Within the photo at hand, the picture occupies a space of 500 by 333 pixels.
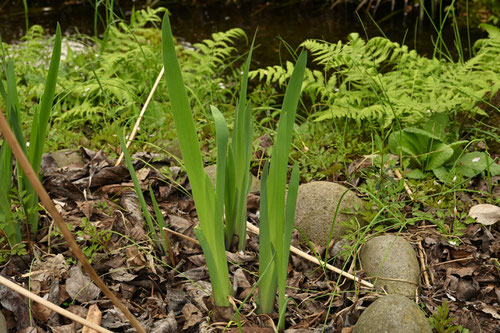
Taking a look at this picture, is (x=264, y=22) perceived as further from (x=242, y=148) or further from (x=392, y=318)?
(x=392, y=318)

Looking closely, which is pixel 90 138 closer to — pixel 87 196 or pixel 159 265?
pixel 87 196

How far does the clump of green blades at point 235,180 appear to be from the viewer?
140cm

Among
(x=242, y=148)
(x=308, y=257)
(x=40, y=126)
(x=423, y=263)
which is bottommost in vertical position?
(x=423, y=263)

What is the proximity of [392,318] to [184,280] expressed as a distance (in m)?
0.75

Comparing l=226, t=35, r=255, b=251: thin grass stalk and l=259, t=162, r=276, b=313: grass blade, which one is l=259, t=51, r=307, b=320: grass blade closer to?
l=259, t=162, r=276, b=313: grass blade

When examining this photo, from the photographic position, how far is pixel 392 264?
6.41 ft

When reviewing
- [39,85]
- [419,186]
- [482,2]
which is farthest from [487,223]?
[482,2]

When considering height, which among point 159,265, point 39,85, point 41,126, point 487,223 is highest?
point 41,126

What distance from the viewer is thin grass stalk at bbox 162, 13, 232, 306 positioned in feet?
4.46

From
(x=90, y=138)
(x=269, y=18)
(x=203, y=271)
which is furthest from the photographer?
(x=269, y=18)

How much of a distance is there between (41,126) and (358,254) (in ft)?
4.13

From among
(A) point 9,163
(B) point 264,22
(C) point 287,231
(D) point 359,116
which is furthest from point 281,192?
(B) point 264,22

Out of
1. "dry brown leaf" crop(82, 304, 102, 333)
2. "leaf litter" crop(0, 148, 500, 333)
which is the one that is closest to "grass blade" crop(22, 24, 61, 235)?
"leaf litter" crop(0, 148, 500, 333)

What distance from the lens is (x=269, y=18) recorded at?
6.40 m
